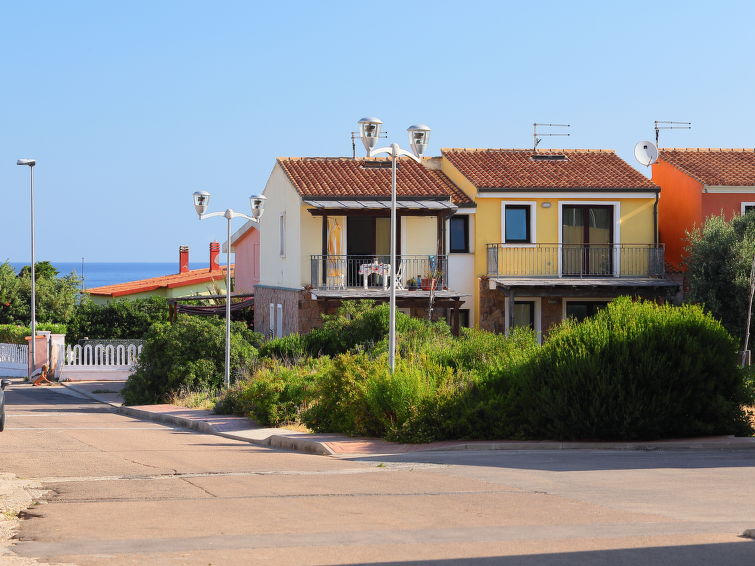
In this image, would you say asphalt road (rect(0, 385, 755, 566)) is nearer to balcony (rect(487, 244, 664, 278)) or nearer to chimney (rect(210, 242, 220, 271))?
balcony (rect(487, 244, 664, 278))

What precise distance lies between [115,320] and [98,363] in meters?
7.98

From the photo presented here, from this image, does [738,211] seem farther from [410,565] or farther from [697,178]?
[410,565]

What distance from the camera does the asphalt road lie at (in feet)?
28.5

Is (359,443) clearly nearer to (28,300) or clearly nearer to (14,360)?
(14,360)

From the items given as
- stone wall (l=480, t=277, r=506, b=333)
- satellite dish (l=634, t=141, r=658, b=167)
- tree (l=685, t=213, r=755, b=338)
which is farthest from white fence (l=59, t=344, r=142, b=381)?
tree (l=685, t=213, r=755, b=338)

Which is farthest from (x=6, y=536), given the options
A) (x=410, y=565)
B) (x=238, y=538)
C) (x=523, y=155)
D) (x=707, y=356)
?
(x=523, y=155)

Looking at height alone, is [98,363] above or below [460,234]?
below

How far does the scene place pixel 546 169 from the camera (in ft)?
129

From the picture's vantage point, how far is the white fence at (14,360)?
44844 mm

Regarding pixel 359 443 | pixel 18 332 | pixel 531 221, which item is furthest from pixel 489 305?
pixel 18 332

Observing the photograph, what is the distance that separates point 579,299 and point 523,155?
6.54 m

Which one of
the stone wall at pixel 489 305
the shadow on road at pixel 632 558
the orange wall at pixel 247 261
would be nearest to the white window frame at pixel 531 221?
the stone wall at pixel 489 305

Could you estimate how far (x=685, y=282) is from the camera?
119 feet

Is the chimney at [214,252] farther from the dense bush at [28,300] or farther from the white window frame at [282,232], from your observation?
the white window frame at [282,232]
